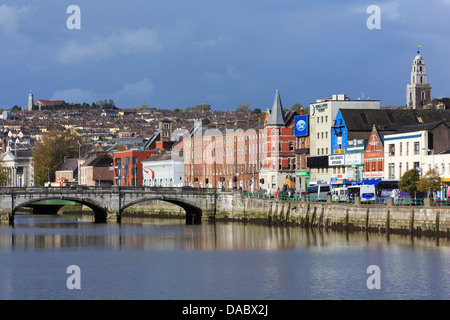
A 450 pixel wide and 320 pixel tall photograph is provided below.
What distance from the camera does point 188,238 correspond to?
85062mm

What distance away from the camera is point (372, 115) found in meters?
114

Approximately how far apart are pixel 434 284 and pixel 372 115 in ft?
203

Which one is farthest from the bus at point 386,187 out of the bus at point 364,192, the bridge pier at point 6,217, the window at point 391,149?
the bridge pier at point 6,217

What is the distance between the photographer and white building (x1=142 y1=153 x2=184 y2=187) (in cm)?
14962

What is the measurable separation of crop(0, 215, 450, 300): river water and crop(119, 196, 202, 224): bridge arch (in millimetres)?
18789

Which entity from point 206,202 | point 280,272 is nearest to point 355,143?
point 206,202

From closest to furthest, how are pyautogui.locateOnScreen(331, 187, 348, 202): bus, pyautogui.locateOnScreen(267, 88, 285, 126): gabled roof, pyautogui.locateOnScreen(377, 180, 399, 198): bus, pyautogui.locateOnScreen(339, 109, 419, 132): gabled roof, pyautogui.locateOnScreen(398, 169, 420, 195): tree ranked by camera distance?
1. pyautogui.locateOnScreen(398, 169, 420, 195): tree
2. pyautogui.locateOnScreen(331, 187, 348, 202): bus
3. pyautogui.locateOnScreen(377, 180, 399, 198): bus
4. pyautogui.locateOnScreen(339, 109, 419, 132): gabled roof
5. pyautogui.locateOnScreen(267, 88, 285, 126): gabled roof

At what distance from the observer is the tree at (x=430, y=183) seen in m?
82.8

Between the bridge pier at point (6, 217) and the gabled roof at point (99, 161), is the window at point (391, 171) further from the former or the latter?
the gabled roof at point (99, 161)

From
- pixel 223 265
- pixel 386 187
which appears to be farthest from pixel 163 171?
pixel 223 265

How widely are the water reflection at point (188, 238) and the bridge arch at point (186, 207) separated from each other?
573 cm

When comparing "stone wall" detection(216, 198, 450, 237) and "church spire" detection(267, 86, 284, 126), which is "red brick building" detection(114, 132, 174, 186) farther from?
"stone wall" detection(216, 198, 450, 237)

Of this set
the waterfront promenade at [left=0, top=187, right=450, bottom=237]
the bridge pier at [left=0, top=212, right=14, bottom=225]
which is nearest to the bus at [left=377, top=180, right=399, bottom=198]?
the waterfront promenade at [left=0, top=187, right=450, bottom=237]
